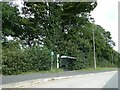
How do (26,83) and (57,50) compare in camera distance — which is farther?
(57,50)

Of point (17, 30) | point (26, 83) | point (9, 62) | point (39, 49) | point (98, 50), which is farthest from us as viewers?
point (98, 50)

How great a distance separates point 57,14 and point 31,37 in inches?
216

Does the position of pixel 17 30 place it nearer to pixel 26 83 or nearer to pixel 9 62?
pixel 9 62

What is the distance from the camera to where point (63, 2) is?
53844 millimetres

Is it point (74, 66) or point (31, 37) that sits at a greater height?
point (31, 37)

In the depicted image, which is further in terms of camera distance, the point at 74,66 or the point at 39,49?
the point at 74,66

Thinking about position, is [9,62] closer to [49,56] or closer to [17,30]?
[49,56]

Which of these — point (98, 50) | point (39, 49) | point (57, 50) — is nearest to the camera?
point (39, 49)

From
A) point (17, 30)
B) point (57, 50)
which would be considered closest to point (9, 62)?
point (57, 50)

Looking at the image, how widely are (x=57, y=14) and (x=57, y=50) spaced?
6.65 meters

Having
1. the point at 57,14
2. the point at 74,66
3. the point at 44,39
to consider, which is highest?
the point at 57,14

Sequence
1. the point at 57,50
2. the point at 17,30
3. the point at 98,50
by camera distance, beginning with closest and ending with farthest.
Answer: the point at 57,50
the point at 17,30
the point at 98,50

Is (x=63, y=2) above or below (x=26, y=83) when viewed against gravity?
above

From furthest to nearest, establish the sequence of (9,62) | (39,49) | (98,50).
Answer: (98,50) → (39,49) → (9,62)
